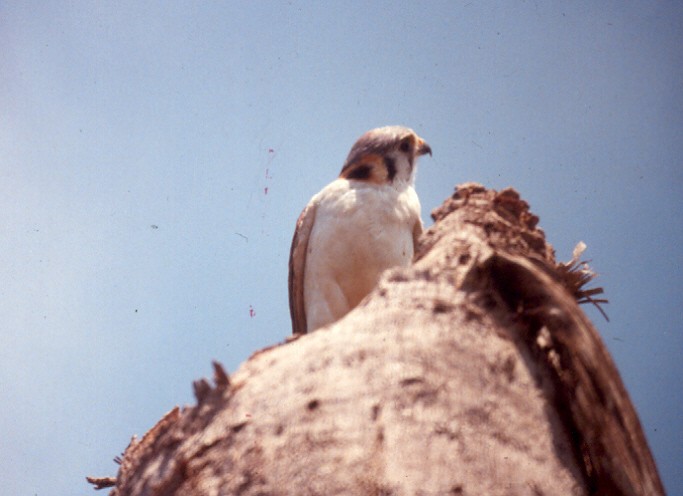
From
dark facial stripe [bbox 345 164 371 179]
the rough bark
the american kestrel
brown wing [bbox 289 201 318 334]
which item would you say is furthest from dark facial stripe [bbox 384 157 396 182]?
the rough bark

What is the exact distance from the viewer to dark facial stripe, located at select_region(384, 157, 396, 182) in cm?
583

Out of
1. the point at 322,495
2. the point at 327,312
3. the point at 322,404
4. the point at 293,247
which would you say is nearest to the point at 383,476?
the point at 322,495

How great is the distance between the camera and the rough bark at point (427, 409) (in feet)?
6.49

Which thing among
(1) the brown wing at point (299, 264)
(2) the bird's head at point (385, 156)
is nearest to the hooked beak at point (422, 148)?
(2) the bird's head at point (385, 156)

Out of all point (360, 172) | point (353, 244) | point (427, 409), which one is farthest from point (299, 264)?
point (427, 409)

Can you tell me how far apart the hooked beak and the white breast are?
2.30ft

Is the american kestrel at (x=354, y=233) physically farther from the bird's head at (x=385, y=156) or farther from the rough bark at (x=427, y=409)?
the rough bark at (x=427, y=409)

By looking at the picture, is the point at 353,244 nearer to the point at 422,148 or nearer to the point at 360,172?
the point at 360,172

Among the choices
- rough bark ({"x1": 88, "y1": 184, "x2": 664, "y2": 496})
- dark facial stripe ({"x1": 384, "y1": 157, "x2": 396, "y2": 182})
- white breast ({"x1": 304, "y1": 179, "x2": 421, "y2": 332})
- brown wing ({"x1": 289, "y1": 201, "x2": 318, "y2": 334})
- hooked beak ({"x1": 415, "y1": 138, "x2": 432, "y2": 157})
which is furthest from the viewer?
hooked beak ({"x1": 415, "y1": 138, "x2": 432, "y2": 157})

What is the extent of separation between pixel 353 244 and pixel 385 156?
0.97 meters

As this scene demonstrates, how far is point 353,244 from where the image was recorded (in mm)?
5332

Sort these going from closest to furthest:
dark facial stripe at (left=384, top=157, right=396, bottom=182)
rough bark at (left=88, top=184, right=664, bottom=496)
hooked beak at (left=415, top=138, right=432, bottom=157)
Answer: rough bark at (left=88, top=184, right=664, bottom=496) → dark facial stripe at (left=384, top=157, right=396, bottom=182) → hooked beak at (left=415, top=138, right=432, bottom=157)

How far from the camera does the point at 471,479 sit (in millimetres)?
1948

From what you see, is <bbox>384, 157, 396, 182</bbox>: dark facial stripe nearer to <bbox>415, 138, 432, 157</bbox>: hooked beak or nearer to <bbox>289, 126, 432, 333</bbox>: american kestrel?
<bbox>289, 126, 432, 333</bbox>: american kestrel
